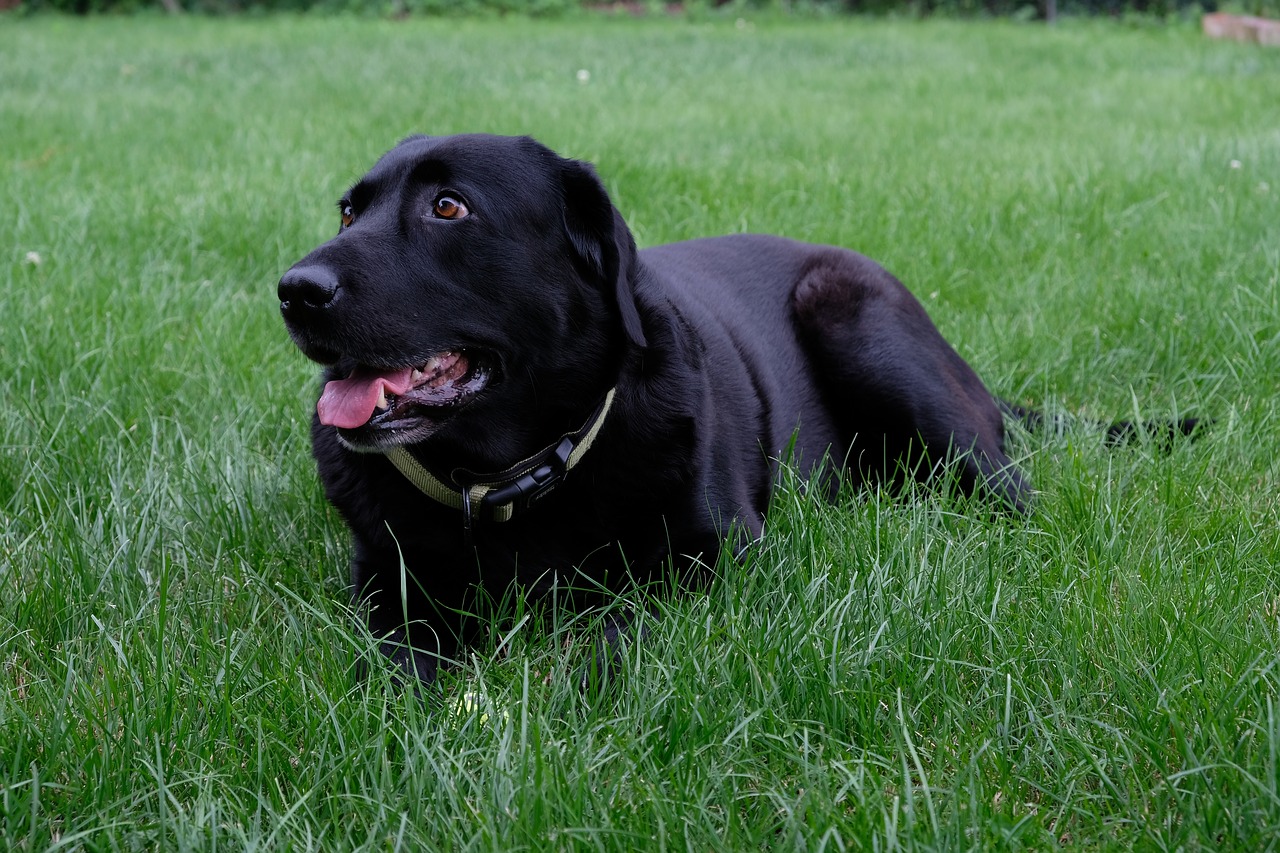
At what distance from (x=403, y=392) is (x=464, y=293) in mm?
207

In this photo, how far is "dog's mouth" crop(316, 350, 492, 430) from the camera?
81.2 inches

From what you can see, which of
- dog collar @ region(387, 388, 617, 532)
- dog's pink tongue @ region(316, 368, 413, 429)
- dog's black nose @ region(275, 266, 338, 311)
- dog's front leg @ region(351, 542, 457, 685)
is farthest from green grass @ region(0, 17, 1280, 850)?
dog's black nose @ region(275, 266, 338, 311)

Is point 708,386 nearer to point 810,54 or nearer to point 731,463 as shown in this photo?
point 731,463

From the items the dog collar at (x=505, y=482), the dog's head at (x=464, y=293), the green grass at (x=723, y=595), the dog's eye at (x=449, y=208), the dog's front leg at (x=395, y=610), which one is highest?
the dog's eye at (x=449, y=208)

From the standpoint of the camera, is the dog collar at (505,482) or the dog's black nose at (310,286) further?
the dog collar at (505,482)

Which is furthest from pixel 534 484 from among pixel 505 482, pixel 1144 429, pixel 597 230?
pixel 1144 429

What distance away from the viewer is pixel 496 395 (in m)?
2.18

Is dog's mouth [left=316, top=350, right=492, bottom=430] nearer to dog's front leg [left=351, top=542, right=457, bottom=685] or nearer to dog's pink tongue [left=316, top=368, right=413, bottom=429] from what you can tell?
dog's pink tongue [left=316, top=368, right=413, bottom=429]

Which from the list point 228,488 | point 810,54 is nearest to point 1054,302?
point 228,488

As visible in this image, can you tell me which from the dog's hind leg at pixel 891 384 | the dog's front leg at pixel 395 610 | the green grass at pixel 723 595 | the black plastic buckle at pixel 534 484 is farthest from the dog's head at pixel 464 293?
the dog's hind leg at pixel 891 384

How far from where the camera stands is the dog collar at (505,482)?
2.14m

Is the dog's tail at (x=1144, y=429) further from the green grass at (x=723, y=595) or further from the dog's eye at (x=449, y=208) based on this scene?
the dog's eye at (x=449, y=208)

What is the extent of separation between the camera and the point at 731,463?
2.41 meters

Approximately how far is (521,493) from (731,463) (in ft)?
1.60
